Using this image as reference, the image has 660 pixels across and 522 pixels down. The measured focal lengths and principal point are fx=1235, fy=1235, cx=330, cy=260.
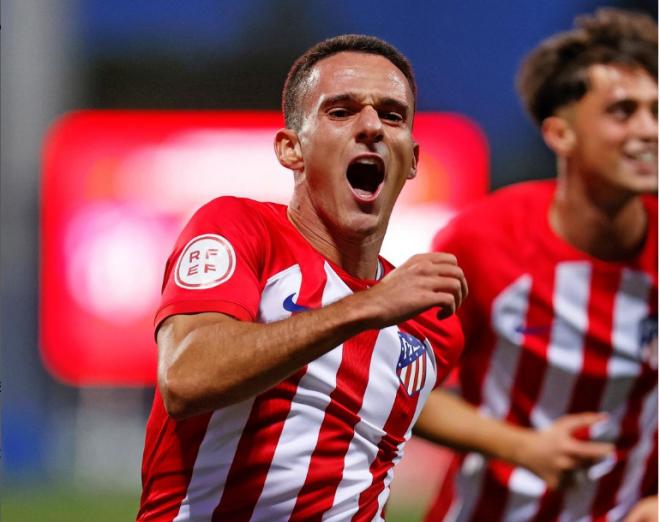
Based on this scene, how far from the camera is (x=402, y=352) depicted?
2717mm

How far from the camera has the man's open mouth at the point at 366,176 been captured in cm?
265

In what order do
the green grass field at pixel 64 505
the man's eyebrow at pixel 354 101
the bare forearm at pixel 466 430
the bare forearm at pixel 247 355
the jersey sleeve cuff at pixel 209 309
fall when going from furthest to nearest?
the green grass field at pixel 64 505 → the bare forearm at pixel 466 430 → the man's eyebrow at pixel 354 101 → the jersey sleeve cuff at pixel 209 309 → the bare forearm at pixel 247 355

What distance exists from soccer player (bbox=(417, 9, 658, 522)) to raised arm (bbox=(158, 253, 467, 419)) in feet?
5.51

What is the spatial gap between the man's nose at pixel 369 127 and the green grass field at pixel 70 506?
583 centimetres

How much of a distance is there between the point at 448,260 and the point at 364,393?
0.45m

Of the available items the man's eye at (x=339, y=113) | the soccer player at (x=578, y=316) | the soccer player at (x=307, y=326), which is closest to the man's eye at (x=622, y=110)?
the soccer player at (x=578, y=316)

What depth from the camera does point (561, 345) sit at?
4.03 meters

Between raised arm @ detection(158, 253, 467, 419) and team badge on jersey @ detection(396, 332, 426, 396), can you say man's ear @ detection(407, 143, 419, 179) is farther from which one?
raised arm @ detection(158, 253, 467, 419)

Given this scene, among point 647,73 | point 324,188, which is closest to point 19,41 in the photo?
point 647,73

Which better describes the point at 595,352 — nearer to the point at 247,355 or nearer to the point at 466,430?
the point at 466,430

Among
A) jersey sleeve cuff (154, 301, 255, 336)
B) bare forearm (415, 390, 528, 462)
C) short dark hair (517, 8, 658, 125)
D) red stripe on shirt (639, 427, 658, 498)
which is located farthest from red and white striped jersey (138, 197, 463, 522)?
short dark hair (517, 8, 658, 125)

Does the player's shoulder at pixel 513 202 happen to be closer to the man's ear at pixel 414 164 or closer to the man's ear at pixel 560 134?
the man's ear at pixel 560 134

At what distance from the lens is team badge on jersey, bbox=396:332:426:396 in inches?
107

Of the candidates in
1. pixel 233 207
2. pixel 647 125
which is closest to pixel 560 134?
pixel 647 125
